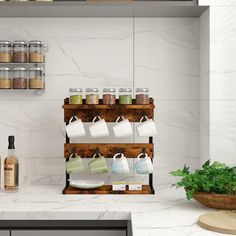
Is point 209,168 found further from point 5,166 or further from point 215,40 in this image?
point 5,166

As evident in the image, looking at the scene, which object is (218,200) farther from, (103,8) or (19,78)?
(19,78)

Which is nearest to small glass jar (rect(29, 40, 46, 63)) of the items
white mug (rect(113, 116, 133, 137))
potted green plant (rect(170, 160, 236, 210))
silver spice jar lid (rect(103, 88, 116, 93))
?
silver spice jar lid (rect(103, 88, 116, 93))

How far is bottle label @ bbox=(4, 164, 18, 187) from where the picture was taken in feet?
8.25

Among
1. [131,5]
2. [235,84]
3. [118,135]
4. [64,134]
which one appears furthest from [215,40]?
[64,134]

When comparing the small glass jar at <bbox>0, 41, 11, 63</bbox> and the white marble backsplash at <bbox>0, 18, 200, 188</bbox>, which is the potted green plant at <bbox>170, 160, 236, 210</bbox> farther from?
the small glass jar at <bbox>0, 41, 11, 63</bbox>

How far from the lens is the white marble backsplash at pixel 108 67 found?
277 cm

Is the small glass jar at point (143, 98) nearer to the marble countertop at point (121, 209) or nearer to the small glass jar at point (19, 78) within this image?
the marble countertop at point (121, 209)

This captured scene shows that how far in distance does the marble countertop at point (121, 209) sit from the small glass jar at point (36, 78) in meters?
0.54

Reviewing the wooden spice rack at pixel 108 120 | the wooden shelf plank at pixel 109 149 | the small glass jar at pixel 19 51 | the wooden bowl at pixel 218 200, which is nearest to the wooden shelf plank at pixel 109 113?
the wooden spice rack at pixel 108 120

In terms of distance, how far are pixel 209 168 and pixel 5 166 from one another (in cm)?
96

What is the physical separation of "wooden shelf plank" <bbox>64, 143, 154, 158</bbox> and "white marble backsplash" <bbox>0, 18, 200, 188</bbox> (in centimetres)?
22

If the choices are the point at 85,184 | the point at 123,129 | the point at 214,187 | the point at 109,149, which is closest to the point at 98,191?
the point at 85,184

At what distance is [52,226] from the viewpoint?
2.10m

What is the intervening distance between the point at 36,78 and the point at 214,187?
1.08 metres
